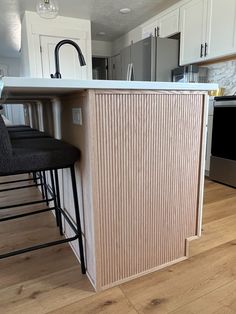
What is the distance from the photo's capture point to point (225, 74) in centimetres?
307

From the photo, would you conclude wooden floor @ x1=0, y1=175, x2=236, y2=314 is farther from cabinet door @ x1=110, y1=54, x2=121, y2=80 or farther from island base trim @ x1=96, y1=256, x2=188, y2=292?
cabinet door @ x1=110, y1=54, x2=121, y2=80

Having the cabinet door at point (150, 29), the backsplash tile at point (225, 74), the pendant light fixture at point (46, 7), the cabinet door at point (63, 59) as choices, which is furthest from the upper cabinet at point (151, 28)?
the pendant light fixture at point (46, 7)

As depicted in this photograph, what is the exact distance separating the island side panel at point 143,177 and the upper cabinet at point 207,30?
2.08m

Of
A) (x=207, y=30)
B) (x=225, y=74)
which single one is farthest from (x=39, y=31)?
(x=225, y=74)

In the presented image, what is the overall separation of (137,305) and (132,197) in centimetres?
46

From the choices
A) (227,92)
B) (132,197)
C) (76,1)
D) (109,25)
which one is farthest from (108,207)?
(109,25)

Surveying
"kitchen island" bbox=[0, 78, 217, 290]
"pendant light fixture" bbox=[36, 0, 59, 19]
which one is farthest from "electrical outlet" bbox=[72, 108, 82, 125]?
"pendant light fixture" bbox=[36, 0, 59, 19]

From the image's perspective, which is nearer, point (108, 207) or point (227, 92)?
point (108, 207)

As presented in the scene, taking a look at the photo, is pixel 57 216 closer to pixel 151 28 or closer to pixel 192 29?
pixel 192 29

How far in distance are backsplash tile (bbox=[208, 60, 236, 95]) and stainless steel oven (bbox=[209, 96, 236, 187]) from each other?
1.76ft

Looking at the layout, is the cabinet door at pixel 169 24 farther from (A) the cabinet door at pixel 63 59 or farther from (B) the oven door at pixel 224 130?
(B) the oven door at pixel 224 130

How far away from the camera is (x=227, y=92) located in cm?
304

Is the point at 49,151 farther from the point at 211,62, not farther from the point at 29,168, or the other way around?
the point at 211,62

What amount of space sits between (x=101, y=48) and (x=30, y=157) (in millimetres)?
5053
